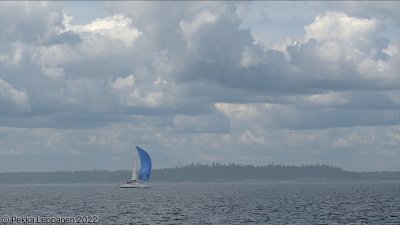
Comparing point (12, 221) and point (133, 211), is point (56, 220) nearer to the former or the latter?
point (12, 221)

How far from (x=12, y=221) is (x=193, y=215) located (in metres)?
27.3

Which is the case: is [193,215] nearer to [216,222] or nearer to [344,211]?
[216,222]

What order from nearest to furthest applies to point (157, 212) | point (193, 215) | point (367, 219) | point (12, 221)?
point (12, 221), point (367, 219), point (193, 215), point (157, 212)

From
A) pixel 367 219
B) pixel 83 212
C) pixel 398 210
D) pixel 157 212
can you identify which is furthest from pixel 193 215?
pixel 398 210

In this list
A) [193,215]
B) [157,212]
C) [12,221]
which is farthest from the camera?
[157,212]

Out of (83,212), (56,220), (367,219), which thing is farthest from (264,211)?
(56,220)

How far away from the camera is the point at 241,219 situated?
306 ft

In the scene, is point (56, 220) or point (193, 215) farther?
point (193, 215)

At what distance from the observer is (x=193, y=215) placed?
101 m

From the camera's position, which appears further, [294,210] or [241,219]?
[294,210]

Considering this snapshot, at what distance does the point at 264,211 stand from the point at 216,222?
77.1ft

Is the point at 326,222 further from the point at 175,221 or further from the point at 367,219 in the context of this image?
the point at 175,221

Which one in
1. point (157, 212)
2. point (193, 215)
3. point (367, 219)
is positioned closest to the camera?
point (367, 219)

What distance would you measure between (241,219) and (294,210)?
2131 cm
